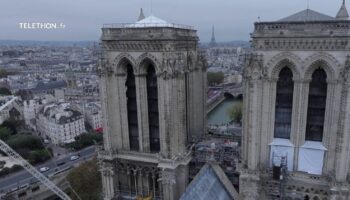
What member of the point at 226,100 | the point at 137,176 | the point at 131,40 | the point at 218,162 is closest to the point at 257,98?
the point at 218,162

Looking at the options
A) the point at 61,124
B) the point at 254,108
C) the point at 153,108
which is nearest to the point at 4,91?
the point at 61,124

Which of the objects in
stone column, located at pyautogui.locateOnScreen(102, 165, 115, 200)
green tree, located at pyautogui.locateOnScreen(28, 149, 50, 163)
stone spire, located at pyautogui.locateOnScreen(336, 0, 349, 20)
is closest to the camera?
stone spire, located at pyautogui.locateOnScreen(336, 0, 349, 20)

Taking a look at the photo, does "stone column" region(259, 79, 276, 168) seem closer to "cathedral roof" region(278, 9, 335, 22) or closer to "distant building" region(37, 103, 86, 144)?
"cathedral roof" region(278, 9, 335, 22)

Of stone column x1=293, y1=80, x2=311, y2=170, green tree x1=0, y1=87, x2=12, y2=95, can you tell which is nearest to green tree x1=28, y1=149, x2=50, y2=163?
stone column x1=293, y1=80, x2=311, y2=170

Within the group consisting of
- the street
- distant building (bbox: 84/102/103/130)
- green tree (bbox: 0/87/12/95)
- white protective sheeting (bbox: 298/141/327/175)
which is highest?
white protective sheeting (bbox: 298/141/327/175)

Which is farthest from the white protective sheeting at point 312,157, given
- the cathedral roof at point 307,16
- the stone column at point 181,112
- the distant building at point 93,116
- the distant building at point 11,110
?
the distant building at point 11,110
